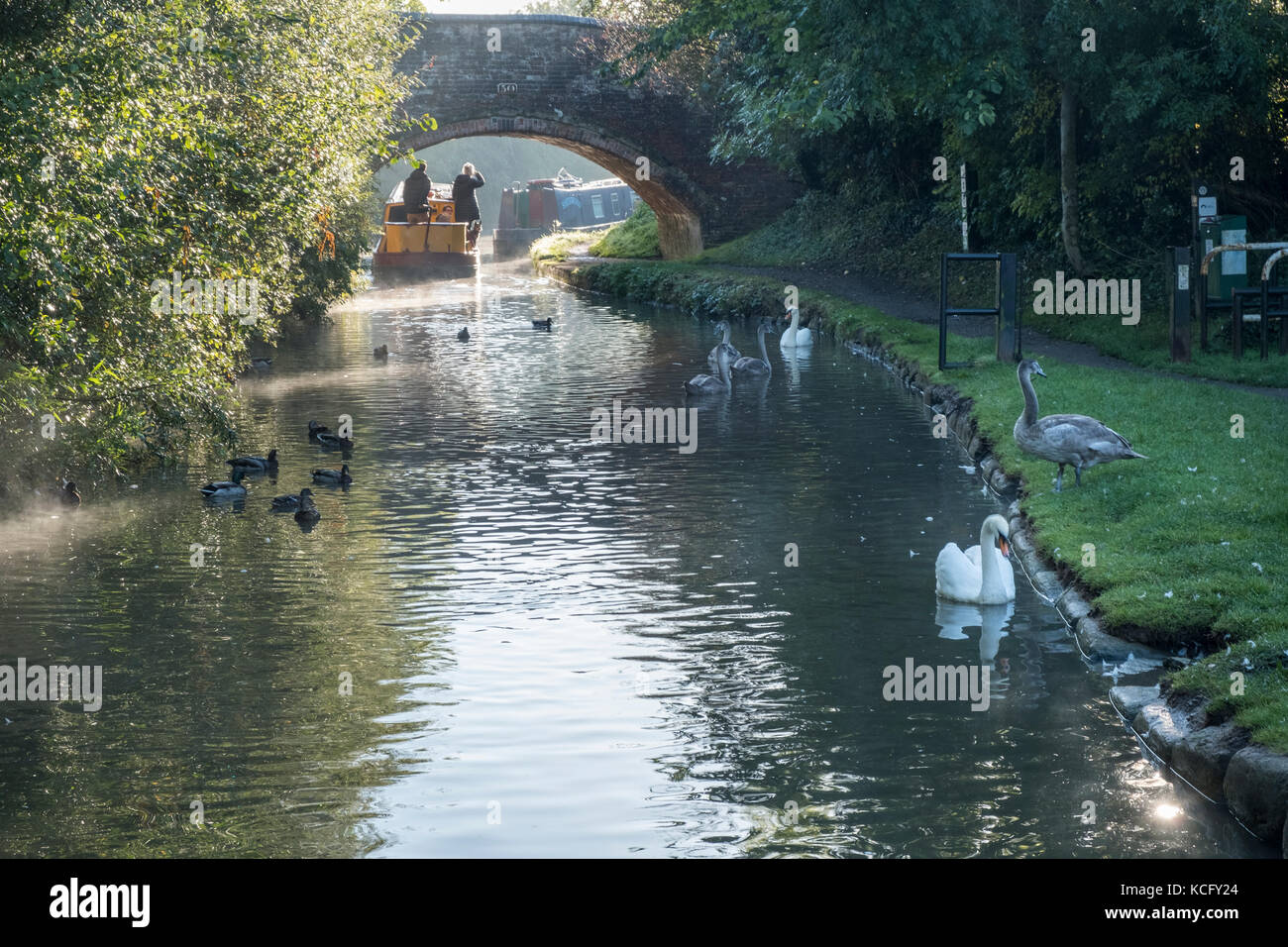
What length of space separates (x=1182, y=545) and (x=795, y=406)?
369 inches

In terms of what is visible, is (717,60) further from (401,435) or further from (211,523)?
(211,523)

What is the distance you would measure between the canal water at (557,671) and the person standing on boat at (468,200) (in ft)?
107

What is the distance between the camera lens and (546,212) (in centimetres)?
6512

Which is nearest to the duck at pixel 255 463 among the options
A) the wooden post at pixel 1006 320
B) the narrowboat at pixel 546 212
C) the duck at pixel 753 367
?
the duck at pixel 753 367

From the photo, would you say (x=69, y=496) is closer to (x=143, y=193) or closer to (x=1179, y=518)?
(x=143, y=193)

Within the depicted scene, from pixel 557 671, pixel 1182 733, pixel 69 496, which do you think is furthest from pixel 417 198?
pixel 1182 733

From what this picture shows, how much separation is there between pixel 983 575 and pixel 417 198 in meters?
38.4

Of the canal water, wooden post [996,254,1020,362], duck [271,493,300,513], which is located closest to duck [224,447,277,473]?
the canal water

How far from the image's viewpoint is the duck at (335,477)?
46.4 feet

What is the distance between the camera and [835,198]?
126ft

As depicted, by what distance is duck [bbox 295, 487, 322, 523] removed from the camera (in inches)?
497

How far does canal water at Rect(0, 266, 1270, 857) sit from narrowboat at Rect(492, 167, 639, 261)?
46.9 metres

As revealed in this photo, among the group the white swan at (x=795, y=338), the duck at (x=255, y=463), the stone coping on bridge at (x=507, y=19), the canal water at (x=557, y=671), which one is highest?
the stone coping on bridge at (x=507, y=19)

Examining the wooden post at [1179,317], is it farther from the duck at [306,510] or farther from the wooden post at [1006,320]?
the duck at [306,510]
